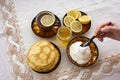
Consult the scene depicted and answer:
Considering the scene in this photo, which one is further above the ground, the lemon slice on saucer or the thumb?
the lemon slice on saucer

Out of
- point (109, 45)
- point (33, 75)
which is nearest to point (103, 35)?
point (109, 45)

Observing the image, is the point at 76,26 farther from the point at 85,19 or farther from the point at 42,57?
the point at 42,57

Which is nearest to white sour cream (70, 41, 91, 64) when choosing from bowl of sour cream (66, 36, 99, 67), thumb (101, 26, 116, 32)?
bowl of sour cream (66, 36, 99, 67)

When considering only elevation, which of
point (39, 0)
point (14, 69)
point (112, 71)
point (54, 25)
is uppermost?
point (39, 0)

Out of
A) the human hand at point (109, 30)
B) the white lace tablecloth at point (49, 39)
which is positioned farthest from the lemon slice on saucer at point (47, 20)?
the human hand at point (109, 30)

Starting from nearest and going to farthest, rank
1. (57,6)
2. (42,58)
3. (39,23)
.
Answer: (42,58) → (39,23) → (57,6)

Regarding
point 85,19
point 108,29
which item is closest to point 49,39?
point 85,19

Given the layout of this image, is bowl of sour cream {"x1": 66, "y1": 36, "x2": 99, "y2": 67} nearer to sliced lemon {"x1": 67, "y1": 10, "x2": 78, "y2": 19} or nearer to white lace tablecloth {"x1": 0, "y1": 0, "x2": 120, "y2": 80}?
white lace tablecloth {"x1": 0, "y1": 0, "x2": 120, "y2": 80}

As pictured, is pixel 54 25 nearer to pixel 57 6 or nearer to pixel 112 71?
pixel 57 6
